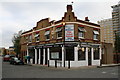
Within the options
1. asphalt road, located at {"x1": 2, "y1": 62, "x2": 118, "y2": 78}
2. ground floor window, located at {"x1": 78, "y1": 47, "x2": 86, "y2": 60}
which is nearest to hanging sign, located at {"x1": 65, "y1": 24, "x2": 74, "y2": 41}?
ground floor window, located at {"x1": 78, "y1": 47, "x2": 86, "y2": 60}

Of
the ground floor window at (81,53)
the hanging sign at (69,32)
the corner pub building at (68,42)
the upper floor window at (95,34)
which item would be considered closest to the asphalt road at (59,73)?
the corner pub building at (68,42)

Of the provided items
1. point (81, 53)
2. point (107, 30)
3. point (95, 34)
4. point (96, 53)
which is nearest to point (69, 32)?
point (81, 53)

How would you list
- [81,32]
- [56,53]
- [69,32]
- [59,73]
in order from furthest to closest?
[56,53]
[81,32]
[69,32]
[59,73]

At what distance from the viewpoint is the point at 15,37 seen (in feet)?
139

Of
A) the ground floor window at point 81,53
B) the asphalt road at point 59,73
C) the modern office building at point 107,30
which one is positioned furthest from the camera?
the modern office building at point 107,30

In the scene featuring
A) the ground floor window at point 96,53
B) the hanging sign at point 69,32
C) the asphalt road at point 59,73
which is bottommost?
the asphalt road at point 59,73

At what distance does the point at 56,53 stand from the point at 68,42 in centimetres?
322

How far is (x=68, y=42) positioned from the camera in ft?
72.8

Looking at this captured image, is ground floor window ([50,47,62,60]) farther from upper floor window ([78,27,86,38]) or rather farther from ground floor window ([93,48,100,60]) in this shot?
ground floor window ([93,48,100,60])

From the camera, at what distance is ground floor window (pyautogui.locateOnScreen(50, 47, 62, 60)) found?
23.4 meters

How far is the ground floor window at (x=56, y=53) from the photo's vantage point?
2344 cm

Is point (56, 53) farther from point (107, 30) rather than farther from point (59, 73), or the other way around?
point (107, 30)

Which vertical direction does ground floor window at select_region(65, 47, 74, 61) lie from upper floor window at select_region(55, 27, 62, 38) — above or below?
below

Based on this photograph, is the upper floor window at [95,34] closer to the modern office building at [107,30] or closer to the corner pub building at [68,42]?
the corner pub building at [68,42]
